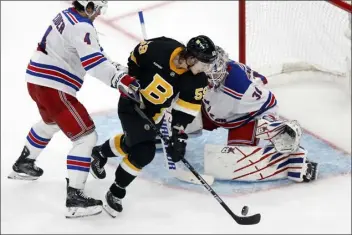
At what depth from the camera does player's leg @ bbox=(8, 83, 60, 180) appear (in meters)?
2.97

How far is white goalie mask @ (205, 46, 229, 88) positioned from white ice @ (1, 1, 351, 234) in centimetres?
50

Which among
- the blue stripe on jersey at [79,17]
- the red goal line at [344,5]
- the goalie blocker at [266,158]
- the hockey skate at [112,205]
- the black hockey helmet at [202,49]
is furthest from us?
the red goal line at [344,5]

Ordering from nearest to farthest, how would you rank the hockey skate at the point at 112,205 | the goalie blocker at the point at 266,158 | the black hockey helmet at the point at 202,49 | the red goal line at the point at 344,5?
the black hockey helmet at the point at 202,49
the hockey skate at the point at 112,205
the goalie blocker at the point at 266,158
the red goal line at the point at 344,5

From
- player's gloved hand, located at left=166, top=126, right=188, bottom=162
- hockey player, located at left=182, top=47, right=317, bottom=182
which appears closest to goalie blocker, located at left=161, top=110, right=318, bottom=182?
hockey player, located at left=182, top=47, right=317, bottom=182

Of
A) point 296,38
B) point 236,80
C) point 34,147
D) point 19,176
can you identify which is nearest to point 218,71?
point 236,80

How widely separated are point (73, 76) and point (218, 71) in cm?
62

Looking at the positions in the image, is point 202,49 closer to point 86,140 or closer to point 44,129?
point 86,140

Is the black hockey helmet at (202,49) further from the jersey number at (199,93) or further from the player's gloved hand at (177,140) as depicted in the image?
the player's gloved hand at (177,140)

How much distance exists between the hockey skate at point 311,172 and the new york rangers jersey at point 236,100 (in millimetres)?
304

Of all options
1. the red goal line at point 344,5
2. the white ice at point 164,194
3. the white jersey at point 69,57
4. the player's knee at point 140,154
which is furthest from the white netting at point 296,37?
the white jersey at point 69,57

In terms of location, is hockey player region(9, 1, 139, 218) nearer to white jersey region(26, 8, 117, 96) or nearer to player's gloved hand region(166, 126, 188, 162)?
white jersey region(26, 8, 117, 96)

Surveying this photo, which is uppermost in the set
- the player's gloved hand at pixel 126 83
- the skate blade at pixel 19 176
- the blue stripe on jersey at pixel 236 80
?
the player's gloved hand at pixel 126 83

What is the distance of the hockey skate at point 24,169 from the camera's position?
3.09m

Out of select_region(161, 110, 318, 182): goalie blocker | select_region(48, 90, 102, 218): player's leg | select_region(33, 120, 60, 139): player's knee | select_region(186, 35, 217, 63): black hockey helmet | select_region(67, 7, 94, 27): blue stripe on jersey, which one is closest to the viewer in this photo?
select_region(186, 35, 217, 63): black hockey helmet
